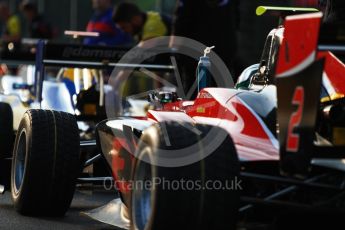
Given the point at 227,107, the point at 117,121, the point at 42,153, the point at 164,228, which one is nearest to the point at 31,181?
the point at 42,153

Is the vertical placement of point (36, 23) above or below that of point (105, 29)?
below

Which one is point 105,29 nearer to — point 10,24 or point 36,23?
point 36,23

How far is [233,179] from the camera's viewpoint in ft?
15.7

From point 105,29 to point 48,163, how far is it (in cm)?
734

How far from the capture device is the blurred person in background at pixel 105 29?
1381 centimetres

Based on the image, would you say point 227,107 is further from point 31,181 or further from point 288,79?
point 31,181

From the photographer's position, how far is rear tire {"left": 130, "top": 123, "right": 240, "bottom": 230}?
473 cm

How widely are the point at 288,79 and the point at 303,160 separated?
0.37 meters

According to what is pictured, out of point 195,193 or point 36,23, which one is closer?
point 195,193

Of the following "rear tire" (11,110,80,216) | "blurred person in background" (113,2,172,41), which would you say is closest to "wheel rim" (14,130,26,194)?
"rear tire" (11,110,80,216)

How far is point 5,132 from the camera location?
784 cm

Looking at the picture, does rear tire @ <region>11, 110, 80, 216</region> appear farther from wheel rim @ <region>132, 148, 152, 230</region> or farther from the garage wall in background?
the garage wall in background

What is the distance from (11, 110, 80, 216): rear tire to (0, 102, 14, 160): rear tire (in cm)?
96

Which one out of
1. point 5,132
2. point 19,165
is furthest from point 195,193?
point 5,132
